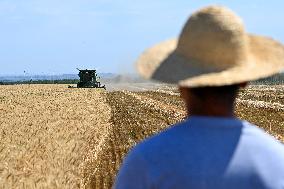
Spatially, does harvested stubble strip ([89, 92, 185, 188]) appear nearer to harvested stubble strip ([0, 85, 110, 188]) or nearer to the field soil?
the field soil

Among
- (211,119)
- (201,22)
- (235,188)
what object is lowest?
(235,188)

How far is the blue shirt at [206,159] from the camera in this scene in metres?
2.10

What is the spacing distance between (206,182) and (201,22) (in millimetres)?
526

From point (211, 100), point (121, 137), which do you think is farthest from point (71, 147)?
point (211, 100)

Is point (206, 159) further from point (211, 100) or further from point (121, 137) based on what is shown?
point (121, 137)

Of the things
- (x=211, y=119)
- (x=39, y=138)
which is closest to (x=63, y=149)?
(x=39, y=138)

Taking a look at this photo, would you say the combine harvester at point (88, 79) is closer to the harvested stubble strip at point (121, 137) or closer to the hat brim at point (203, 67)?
the harvested stubble strip at point (121, 137)

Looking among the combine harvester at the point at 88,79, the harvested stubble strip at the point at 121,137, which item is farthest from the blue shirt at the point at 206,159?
the combine harvester at the point at 88,79

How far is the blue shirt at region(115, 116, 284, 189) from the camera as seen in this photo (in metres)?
2.10

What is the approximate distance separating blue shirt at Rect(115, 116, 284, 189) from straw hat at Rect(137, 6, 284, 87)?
149 mm

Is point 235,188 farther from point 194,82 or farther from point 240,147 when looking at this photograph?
point 194,82

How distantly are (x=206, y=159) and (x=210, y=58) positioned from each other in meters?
0.34

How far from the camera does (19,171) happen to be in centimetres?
1130

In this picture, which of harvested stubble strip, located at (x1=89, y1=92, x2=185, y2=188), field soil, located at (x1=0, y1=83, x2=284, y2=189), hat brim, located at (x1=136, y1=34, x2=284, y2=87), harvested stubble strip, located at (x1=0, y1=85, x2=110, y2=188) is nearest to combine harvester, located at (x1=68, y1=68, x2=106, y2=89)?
harvested stubble strip, located at (x1=89, y1=92, x2=185, y2=188)
